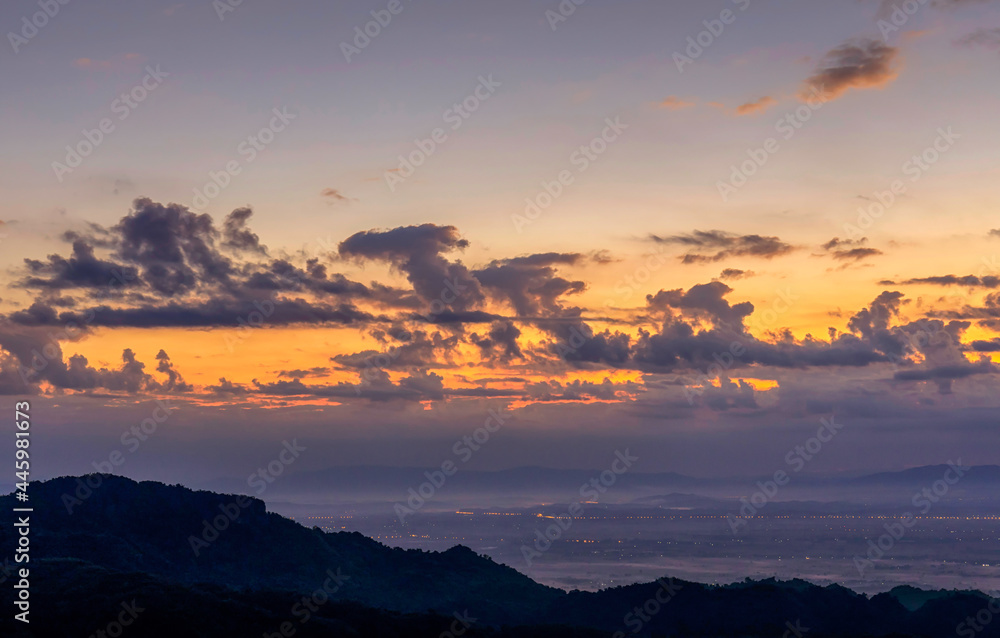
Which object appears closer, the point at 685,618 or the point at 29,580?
the point at 29,580

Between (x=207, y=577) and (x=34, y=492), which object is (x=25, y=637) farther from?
(x=34, y=492)

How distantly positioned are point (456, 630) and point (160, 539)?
3387 inches

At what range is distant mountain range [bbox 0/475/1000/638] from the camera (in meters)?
110

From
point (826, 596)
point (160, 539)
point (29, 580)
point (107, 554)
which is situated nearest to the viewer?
point (29, 580)

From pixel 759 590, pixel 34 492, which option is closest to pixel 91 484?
pixel 34 492

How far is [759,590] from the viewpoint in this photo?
16475cm

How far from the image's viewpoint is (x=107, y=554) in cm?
15738

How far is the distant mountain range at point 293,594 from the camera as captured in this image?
11006 centimetres

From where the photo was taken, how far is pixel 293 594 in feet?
412

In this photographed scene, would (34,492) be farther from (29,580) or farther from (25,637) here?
(25,637)

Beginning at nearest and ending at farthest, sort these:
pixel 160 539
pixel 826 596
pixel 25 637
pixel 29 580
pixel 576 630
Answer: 1. pixel 25 637
2. pixel 29 580
3. pixel 576 630
4. pixel 826 596
5. pixel 160 539

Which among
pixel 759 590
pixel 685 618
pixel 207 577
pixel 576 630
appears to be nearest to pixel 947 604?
pixel 759 590

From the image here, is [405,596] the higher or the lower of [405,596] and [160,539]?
the lower

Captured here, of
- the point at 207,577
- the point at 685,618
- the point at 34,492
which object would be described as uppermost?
the point at 34,492
